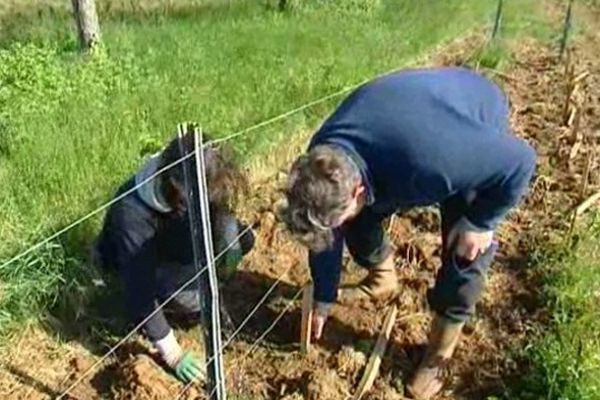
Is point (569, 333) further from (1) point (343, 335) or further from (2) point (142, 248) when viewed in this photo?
(2) point (142, 248)

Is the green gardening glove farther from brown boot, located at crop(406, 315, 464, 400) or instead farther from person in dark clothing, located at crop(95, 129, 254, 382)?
brown boot, located at crop(406, 315, 464, 400)

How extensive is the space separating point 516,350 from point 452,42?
6049 mm

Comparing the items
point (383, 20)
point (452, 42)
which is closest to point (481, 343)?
point (452, 42)

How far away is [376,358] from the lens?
4008 mm

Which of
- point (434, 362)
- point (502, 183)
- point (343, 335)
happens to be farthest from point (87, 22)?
point (502, 183)

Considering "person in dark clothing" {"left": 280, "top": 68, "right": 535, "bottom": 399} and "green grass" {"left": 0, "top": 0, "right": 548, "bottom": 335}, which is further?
"green grass" {"left": 0, "top": 0, "right": 548, "bottom": 335}

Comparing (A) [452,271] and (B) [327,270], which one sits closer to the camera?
(A) [452,271]

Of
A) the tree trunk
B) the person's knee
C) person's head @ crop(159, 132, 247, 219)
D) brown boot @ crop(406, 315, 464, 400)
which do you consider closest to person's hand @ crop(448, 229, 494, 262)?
the person's knee

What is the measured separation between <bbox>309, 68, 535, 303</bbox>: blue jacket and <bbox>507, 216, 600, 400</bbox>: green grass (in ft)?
2.61

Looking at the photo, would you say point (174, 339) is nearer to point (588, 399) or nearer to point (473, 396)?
point (473, 396)

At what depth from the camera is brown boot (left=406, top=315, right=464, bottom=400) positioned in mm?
3930

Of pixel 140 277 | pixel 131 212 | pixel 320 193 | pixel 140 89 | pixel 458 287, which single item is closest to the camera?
pixel 320 193

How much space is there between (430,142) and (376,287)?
1.50 meters

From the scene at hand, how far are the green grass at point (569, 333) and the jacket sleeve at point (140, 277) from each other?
1.51 meters
